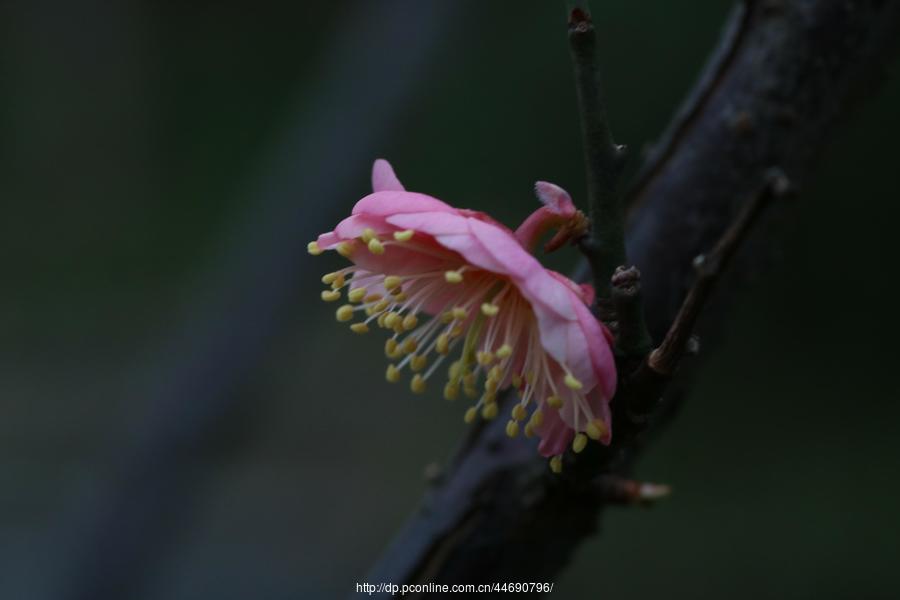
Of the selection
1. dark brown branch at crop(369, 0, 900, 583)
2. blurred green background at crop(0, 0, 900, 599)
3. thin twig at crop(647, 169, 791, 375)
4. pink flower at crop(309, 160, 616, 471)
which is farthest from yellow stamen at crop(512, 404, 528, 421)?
blurred green background at crop(0, 0, 900, 599)

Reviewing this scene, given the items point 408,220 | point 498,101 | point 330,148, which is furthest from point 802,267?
point 408,220

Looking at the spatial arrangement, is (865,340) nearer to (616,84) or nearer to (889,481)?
(889,481)

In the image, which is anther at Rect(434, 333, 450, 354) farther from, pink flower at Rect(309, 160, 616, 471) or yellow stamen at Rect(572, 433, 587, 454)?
yellow stamen at Rect(572, 433, 587, 454)

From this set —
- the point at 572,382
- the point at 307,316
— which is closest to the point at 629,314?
the point at 572,382

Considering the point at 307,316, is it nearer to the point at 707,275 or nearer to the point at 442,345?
the point at 442,345

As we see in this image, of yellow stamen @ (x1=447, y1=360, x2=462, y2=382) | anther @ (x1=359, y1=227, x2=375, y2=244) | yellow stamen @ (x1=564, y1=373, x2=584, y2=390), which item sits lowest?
yellow stamen @ (x1=447, y1=360, x2=462, y2=382)

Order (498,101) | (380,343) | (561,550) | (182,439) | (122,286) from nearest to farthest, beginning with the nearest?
(561,550)
(182,439)
(498,101)
(380,343)
(122,286)
